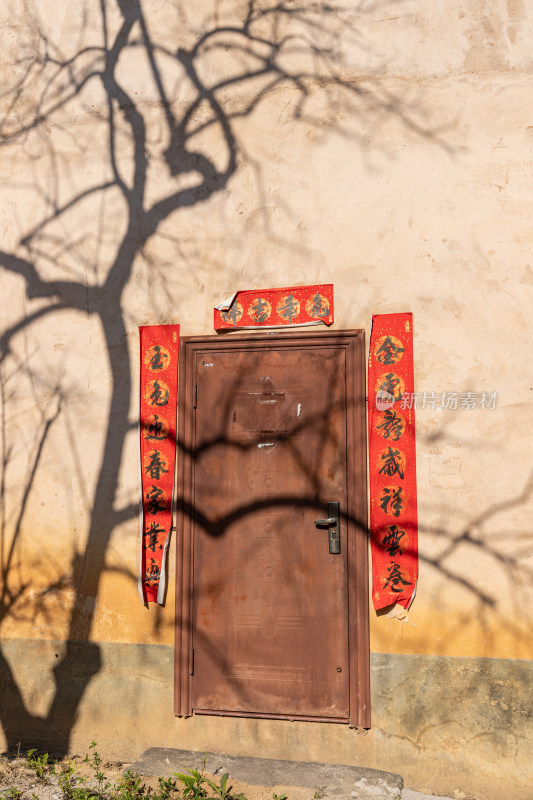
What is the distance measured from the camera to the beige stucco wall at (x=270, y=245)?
3359mm

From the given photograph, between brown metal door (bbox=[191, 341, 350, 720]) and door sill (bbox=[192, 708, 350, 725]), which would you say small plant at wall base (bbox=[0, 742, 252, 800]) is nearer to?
door sill (bbox=[192, 708, 350, 725])

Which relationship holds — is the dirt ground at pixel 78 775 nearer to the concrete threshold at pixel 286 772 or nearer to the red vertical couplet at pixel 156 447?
the concrete threshold at pixel 286 772

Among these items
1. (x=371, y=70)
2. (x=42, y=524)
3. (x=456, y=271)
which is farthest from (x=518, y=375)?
(x=42, y=524)

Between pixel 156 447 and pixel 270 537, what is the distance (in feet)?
2.78

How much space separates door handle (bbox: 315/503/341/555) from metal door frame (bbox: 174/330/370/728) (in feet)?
0.20

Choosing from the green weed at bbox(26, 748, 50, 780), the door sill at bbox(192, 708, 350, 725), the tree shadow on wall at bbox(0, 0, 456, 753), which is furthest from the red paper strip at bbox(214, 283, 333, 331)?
the green weed at bbox(26, 748, 50, 780)

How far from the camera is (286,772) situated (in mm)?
3215

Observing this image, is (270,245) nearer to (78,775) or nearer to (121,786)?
(121,786)

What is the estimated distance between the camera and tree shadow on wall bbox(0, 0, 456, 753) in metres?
3.72

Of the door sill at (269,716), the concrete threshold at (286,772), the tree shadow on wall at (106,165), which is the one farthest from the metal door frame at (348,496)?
the tree shadow on wall at (106,165)

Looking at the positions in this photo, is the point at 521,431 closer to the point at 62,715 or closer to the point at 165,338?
the point at 165,338

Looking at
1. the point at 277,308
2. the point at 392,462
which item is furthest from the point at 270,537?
the point at 277,308

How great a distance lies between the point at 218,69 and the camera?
388 cm

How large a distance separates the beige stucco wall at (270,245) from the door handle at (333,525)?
44cm
